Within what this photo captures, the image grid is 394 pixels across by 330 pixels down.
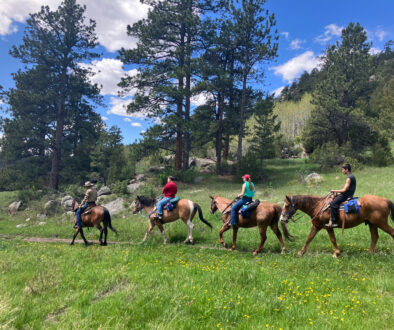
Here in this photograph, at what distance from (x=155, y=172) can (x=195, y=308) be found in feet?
88.7

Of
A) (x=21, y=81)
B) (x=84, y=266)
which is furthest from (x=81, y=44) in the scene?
(x=84, y=266)

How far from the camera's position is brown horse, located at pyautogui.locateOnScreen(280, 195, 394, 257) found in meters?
7.57

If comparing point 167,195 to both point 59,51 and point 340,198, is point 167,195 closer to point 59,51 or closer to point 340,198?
point 340,198

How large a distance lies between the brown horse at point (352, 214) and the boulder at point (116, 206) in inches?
570

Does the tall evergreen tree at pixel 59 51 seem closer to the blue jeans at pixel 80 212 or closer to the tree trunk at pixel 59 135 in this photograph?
the tree trunk at pixel 59 135

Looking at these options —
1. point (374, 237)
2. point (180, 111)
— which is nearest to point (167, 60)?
point (180, 111)

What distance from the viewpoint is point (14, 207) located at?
2377cm

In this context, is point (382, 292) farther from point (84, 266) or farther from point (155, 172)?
point (155, 172)

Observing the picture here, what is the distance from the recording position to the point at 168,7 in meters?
27.8

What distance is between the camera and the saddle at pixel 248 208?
8915mm

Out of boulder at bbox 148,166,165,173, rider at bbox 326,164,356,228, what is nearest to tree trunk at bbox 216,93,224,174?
boulder at bbox 148,166,165,173

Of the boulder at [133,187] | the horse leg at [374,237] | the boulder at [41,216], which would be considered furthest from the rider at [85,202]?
the boulder at [133,187]

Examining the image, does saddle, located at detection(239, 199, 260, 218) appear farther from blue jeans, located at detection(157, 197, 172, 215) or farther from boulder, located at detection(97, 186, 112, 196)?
boulder, located at detection(97, 186, 112, 196)

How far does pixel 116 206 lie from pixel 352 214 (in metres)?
17.1
